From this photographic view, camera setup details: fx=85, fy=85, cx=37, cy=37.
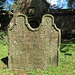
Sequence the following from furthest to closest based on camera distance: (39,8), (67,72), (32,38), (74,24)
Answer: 1. (39,8)
2. (74,24)
3. (32,38)
4. (67,72)

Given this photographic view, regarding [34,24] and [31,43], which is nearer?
[31,43]

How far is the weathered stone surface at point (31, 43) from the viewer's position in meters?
3.72

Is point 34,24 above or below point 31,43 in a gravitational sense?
above

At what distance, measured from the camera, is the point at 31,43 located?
147 inches

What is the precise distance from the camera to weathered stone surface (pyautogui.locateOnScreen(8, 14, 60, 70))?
3725 millimetres

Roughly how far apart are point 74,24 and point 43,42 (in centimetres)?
1283

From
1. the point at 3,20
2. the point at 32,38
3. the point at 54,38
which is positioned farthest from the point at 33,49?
the point at 3,20

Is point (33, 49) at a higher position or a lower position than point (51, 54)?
higher

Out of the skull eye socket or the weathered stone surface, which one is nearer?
the weathered stone surface

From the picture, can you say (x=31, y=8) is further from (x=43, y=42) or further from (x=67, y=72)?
(x=67, y=72)

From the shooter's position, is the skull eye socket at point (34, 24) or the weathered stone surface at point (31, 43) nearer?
the weathered stone surface at point (31, 43)

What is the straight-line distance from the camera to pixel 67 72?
339 cm

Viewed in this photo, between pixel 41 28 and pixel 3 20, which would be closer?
pixel 41 28

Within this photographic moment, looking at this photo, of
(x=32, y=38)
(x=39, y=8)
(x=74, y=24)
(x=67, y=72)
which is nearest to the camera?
(x=67, y=72)
